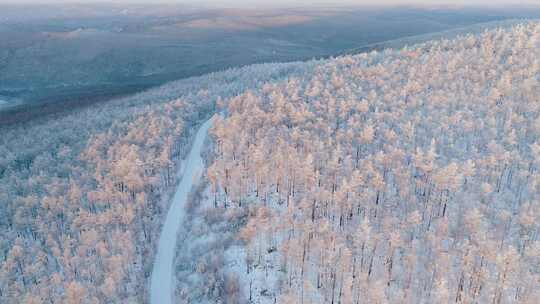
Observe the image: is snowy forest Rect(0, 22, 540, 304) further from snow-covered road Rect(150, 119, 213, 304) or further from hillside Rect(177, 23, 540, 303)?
snow-covered road Rect(150, 119, 213, 304)

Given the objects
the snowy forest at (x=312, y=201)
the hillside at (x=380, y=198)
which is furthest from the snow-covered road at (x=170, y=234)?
the hillside at (x=380, y=198)

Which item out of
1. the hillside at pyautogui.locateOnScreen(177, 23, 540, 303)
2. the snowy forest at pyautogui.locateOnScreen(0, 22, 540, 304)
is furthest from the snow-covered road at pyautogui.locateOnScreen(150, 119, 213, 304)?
the hillside at pyautogui.locateOnScreen(177, 23, 540, 303)

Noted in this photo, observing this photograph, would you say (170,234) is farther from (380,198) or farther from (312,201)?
(380,198)

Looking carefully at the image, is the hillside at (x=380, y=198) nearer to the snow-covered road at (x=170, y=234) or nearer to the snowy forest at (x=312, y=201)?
the snowy forest at (x=312, y=201)

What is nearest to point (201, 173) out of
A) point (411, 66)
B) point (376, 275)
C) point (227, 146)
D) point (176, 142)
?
point (227, 146)

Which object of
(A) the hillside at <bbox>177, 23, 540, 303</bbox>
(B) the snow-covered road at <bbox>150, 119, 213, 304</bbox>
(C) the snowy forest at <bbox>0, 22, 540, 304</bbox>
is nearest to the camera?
(A) the hillside at <bbox>177, 23, 540, 303</bbox>

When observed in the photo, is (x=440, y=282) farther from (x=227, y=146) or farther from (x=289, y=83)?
(x=289, y=83)
